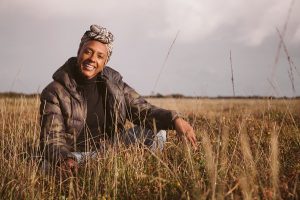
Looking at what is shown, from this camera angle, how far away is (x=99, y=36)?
463cm

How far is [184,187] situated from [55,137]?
1618 millimetres

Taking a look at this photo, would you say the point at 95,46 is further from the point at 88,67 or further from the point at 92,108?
the point at 92,108

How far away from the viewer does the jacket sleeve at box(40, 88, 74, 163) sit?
3.67 metres

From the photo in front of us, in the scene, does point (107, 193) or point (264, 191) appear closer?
point (264, 191)

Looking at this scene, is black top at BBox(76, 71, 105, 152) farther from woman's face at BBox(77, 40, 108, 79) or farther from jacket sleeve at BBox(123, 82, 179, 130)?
jacket sleeve at BBox(123, 82, 179, 130)

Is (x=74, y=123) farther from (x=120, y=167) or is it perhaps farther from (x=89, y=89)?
(x=120, y=167)

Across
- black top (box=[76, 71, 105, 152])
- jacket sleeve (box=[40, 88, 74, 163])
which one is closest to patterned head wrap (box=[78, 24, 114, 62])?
black top (box=[76, 71, 105, 152])

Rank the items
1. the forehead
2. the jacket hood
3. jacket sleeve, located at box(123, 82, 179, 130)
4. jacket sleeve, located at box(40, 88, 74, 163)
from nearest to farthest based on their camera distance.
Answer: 1. jacket sleeve, located at box(40, 88, 74, 163)
2. the jacket hood
3. the forehead
4. jacket sleeve, located at box(123, 82, 179, 130)

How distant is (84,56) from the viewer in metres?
4.54

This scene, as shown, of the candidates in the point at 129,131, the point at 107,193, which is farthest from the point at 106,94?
the point at 107,193

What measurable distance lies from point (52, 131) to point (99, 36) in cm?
134

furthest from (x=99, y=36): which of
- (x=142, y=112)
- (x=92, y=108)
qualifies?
(x=142, y=112)

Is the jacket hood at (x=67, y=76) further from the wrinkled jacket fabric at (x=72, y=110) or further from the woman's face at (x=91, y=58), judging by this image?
the woman's face at (x=91, y=58)

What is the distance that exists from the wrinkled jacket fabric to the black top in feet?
0.27
